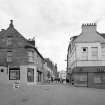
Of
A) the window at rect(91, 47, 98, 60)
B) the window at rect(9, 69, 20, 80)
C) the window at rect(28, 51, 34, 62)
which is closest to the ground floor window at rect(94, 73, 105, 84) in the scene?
the window at rect(91, 47, 98, 60)

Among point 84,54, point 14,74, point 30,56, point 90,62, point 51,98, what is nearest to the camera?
point 51,98

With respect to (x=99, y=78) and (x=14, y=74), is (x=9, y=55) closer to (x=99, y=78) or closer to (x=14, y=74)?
(x=14, y=74)

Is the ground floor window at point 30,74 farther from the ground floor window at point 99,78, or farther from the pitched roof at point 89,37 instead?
the ground floor window at point 99,78

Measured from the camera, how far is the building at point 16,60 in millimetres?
38875

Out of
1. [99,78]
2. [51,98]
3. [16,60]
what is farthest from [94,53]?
[51,98]

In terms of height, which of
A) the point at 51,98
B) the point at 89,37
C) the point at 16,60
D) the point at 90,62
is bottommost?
the point at 51,98

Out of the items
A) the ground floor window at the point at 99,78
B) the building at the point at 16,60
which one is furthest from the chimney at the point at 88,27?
the building at the point at 16,60

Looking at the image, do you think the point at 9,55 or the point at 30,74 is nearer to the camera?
the point at 30,74

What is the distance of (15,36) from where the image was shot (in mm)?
40844

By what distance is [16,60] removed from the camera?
3959 cm

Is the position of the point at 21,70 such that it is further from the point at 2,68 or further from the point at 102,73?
the point at 102,73

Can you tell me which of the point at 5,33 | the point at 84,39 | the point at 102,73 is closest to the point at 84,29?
the point at 84,39

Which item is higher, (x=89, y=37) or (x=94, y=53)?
(x=89, y=37)

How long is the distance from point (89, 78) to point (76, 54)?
418 centimetres
